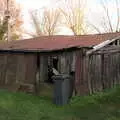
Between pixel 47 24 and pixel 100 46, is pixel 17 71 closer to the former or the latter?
pixel 100 46

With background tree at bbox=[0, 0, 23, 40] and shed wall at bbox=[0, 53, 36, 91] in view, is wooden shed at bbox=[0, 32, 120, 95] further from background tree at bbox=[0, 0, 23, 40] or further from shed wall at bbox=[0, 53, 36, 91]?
background tree at bbox=[0, 0, 23, 40]

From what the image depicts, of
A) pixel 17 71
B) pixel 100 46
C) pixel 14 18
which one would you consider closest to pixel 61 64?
pixel 100 46

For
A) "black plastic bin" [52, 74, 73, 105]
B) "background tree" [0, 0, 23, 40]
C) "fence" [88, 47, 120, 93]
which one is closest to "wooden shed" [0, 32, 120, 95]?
"fence" [88, 47, 120, 93]

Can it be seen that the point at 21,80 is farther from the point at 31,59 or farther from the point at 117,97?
the point at 117,97

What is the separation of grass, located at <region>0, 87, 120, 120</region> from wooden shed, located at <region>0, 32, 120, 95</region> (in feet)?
3.00

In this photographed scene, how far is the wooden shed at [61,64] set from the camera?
48.2 feet

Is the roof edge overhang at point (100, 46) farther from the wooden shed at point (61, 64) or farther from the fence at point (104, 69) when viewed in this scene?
the fence at point (104, 69)

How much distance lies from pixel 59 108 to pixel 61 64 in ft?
9.95

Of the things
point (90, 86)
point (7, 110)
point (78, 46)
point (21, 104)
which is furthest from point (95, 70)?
point (7, 110)

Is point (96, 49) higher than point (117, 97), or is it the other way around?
point (96, 49)

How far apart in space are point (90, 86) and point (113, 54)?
2974 mm

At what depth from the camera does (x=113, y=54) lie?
1727 cm

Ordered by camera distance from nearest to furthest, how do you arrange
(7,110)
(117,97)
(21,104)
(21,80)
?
(7,110) → (21,104) → (117,97) → (21,80)

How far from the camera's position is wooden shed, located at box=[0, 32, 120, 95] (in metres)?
14.7
